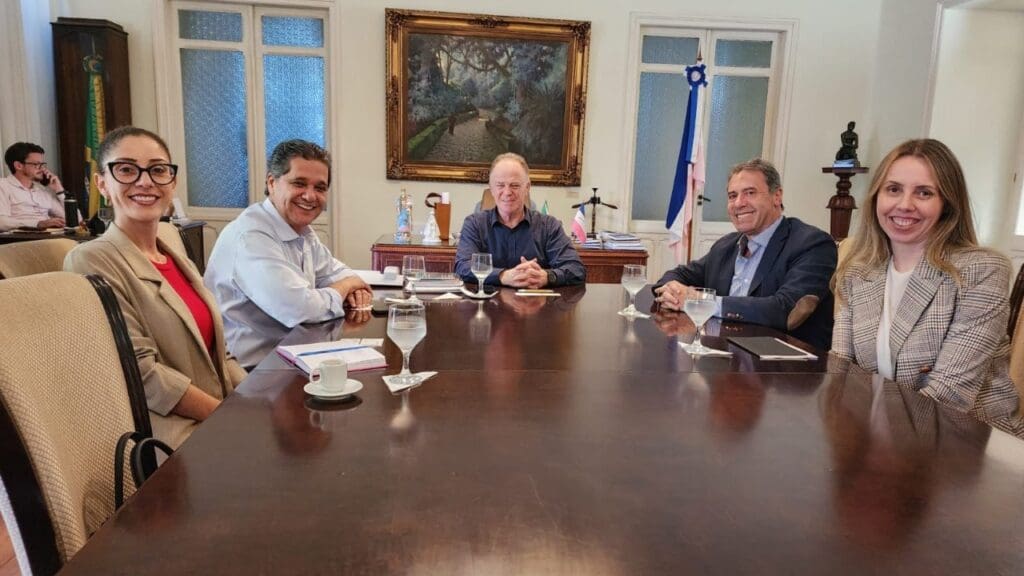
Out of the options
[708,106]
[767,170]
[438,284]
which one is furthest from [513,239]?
[708,106]

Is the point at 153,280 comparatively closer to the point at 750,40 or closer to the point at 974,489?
the point at 974,489

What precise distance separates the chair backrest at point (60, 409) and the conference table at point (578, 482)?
0.19m

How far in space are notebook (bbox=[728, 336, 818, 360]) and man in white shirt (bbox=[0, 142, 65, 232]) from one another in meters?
4.50

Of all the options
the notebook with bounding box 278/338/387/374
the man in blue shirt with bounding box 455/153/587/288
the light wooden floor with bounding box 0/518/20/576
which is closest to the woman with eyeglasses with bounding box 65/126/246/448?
the notebook with bounding box 278/338/387/374

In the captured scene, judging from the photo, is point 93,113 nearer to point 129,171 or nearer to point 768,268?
point 129,171

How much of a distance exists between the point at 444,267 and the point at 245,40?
8.79ft

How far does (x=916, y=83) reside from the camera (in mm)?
4500

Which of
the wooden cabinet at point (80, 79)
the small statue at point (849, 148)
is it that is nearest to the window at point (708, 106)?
the small statue at point (849, 148)

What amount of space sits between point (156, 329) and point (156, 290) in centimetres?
10

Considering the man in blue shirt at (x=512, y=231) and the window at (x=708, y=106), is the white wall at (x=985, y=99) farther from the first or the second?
the man in blue shirt at (x=512, y=231)

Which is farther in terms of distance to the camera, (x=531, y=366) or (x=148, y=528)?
(x=531, y=366)

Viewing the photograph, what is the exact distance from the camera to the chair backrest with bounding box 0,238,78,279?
1482 mm

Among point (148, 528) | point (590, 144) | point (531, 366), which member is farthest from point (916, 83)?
point (148, 528)

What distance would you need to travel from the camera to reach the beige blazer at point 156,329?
1430 millimetres
